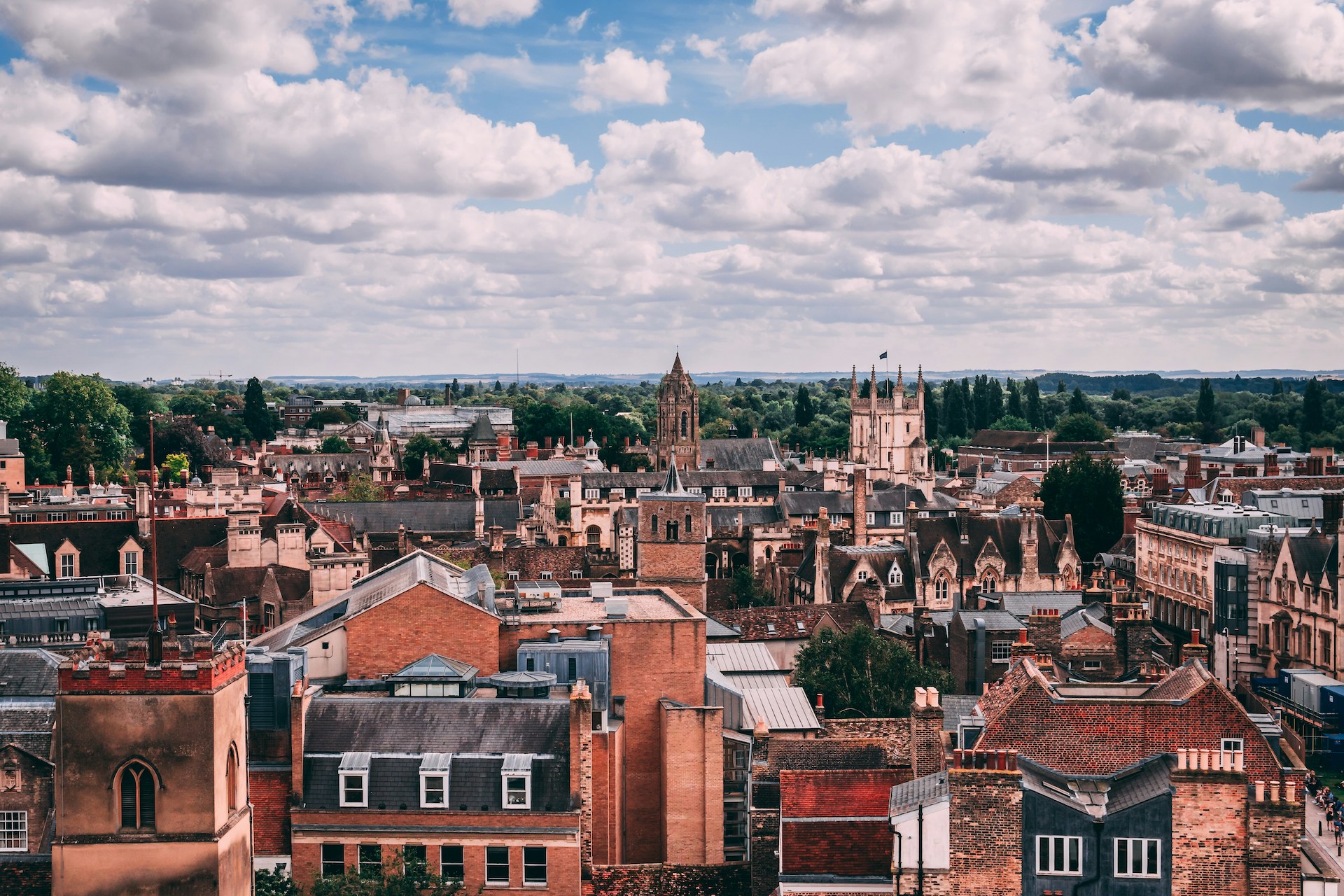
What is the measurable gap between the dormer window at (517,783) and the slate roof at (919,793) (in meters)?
8.75

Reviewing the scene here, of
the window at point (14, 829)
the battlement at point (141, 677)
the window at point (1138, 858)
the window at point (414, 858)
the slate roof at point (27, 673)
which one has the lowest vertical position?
the window at point (414, 858)

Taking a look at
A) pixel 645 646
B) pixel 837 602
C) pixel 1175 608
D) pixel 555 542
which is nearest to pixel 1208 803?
pixel 645 646

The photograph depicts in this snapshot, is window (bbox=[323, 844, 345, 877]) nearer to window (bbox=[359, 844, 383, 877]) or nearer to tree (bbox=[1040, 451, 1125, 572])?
window (bbox=[359, 844, 383, 877])

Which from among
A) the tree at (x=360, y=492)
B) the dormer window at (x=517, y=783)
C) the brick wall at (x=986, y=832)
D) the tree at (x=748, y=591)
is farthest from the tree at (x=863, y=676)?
the tree at (x=360, y=492)

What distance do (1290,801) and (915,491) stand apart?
281 feet

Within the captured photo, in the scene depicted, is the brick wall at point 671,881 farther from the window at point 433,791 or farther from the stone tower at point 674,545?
the stone tower at point 674,545

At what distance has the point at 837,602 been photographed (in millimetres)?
76375

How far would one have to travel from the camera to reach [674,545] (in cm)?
6512

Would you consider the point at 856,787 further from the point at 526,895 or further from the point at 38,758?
Result: the point at 38,758

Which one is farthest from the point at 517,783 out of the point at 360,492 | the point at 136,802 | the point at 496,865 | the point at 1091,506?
the point at 360,492

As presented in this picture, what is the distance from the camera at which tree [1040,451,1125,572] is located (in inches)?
4242

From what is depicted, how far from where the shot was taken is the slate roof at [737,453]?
156 metres

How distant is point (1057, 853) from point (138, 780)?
1645cm

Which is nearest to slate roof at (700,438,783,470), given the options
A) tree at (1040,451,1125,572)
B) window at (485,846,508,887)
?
tree at (1040,451,1125,572)
